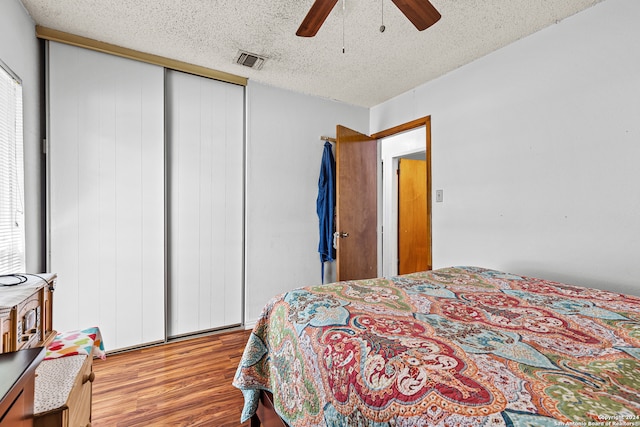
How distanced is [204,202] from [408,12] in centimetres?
219

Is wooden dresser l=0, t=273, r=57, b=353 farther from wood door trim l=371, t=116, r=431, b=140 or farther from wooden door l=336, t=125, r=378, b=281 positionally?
wood door trim l=371, t=116, r=431, b=140

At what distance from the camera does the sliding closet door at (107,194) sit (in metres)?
2.16

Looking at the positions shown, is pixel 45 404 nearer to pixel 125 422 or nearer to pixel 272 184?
pixel 125 422

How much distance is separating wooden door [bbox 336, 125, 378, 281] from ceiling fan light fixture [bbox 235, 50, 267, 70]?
906mm

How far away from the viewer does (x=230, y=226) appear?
2836 millimetres

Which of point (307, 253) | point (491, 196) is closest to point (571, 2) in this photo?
point (491, 196)

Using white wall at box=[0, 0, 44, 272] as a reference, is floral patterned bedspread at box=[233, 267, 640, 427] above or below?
below

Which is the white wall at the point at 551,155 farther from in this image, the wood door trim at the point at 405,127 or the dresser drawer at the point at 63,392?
the dresser drawer at the point at 63,392

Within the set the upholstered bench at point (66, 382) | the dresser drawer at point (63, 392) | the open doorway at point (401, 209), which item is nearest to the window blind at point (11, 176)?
the upholstered bench at point (66, 382)

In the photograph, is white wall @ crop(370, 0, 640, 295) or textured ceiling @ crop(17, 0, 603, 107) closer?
white wall @ crop(370, 0, 640, 295)

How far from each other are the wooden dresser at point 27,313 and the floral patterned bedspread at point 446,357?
856mm

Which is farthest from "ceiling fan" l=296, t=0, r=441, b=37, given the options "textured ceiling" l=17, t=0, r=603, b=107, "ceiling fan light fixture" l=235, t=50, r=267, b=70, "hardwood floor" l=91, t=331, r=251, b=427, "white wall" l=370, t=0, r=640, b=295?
"hardwood floor" l=91, t=331, r=251, b=427

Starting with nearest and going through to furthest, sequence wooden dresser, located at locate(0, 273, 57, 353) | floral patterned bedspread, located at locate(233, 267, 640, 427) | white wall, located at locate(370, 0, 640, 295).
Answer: floral patterned bedspread, located at locate(233, 267, 640, 427) → wooden dresser, located at locate(0, 273, 57, 353) → white wall, located at locate(370, 0, 640, 295)

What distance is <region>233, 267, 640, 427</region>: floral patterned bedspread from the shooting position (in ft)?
1.94
